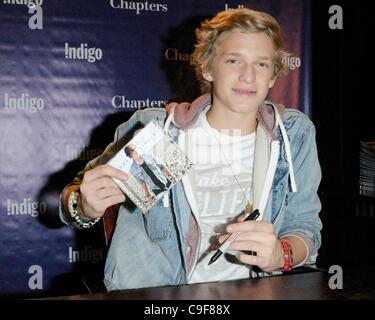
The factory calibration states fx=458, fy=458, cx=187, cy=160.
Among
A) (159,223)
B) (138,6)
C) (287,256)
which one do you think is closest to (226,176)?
(159,223)

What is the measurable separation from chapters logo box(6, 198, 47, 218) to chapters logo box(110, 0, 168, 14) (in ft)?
4.28

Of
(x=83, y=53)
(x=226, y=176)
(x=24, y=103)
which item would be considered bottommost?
(x=226, y=176)

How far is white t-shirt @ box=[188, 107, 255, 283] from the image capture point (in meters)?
1.56

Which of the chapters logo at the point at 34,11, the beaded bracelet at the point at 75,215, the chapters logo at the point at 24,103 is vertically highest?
the chapters logo at the point at 34,11

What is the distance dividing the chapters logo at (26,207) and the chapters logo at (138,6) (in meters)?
1.30

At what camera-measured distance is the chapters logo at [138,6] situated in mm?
2871

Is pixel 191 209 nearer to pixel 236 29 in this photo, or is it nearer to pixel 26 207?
pixel 236 29

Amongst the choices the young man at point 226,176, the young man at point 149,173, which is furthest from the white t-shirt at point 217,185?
the young man at point 149,173

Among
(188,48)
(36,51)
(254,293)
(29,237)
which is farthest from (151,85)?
(254,293)

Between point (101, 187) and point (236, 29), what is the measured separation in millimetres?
774

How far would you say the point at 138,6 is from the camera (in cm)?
292

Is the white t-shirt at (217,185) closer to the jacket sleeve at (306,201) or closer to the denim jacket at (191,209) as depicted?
the denim jacket at (191,209)
